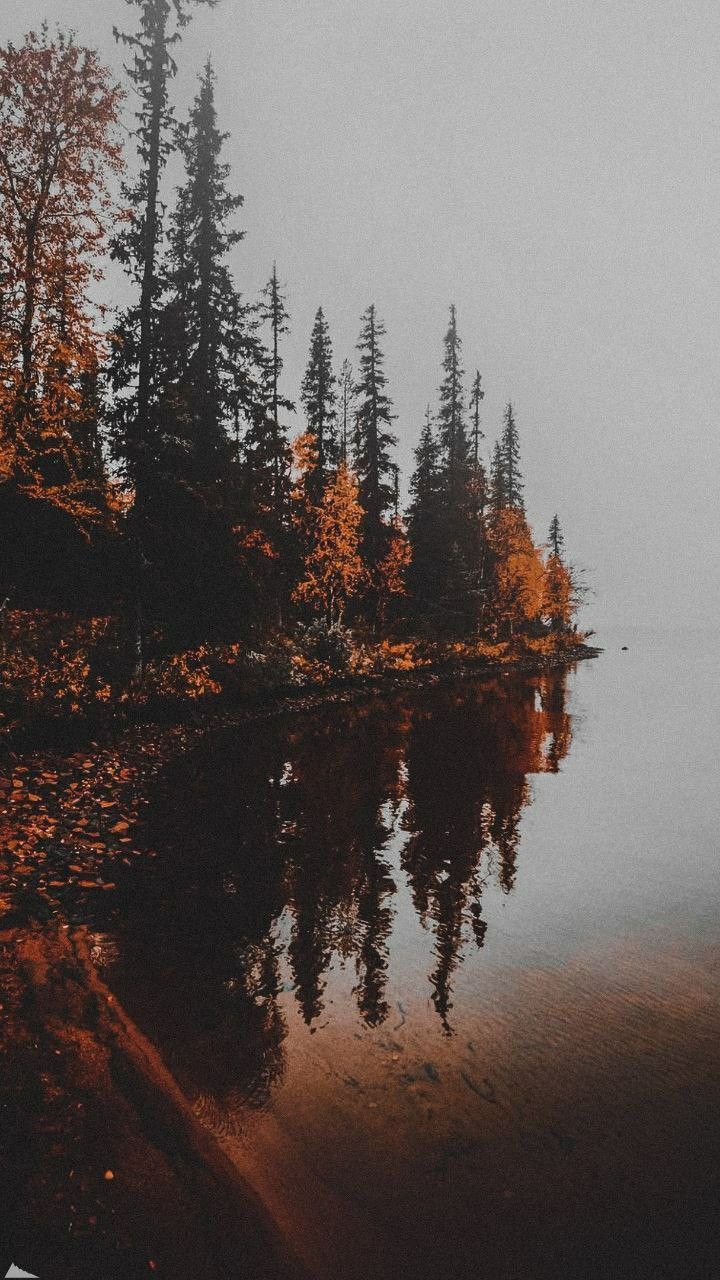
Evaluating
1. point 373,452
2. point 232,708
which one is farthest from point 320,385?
point 232,708

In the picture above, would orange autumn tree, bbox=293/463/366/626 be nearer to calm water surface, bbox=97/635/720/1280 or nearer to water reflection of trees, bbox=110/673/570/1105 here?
water reflection of trees, bbox=110/673/570/1105

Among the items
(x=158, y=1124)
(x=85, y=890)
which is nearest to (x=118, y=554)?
(x=85, y=890)

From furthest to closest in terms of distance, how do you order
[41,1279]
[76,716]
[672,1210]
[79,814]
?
[76,716] → [79,814] → [672,1210] → [41,1279]

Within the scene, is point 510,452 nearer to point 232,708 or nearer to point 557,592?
point 557,592

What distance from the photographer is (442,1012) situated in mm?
4703

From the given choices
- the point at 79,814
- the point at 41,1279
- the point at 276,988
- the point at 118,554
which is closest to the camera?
the point at 41,1279

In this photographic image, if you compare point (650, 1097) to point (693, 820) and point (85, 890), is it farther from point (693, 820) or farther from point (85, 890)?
point (693, 820)

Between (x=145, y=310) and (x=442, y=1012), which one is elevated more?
(x=145, y=310)

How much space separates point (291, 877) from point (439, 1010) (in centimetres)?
269

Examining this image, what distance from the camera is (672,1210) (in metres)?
3.07

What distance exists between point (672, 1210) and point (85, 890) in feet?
18.1

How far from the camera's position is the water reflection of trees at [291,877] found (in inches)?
176

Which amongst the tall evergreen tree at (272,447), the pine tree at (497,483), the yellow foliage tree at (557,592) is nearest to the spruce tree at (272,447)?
the tall evergreen tree at (272,447)

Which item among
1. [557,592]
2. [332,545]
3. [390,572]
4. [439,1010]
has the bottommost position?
[439,1010]
